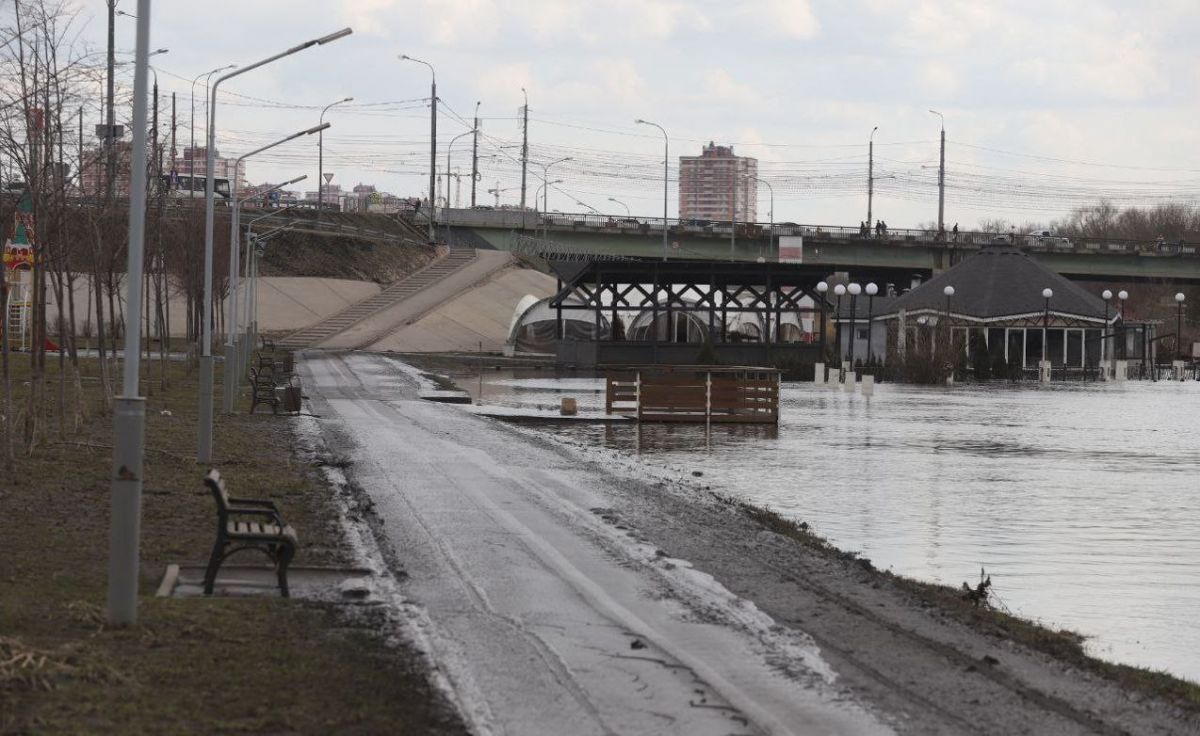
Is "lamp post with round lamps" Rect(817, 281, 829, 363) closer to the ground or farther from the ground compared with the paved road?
farther from the ground

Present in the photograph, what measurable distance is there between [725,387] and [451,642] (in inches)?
1052

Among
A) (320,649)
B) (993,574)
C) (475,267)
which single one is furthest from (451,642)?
(475,267)

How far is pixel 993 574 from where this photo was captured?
14.8 meters

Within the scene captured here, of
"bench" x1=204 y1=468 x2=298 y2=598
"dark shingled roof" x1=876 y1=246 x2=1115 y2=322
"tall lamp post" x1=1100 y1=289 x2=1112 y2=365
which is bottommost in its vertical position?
"bench" x1=204 y1=468 x2=298 y2=598

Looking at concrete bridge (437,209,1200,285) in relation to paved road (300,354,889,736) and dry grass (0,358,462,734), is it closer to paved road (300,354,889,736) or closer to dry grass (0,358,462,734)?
paved road (300,354,889,736)

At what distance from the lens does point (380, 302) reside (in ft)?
330

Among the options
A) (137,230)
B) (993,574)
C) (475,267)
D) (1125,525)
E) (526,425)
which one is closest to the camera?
(137,230)

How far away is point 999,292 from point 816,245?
27.8 metres

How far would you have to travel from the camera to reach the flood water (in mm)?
13547

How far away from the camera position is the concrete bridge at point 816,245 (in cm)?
10919

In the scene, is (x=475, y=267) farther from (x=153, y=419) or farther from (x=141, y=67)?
(x=141, y=67)

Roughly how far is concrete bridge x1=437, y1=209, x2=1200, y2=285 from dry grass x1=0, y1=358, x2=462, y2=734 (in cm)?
9370

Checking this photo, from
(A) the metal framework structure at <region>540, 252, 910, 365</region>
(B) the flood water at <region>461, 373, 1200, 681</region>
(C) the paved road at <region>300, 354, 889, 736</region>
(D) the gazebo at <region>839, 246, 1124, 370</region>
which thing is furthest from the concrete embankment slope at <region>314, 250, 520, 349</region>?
(C) the paved road at <region>300, 354, 889, 736</region>

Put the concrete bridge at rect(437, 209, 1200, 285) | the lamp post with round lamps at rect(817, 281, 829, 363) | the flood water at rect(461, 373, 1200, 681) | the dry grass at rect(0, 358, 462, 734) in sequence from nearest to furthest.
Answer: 1. the dry grass at rect(0, 358, 462, 734)
2. the flood water at rect(461, 373, 1200, 681)
3. the lamp post with round lamps at rect(817, 281, 829, 363)
4. the concrete bridge at rect(437, 209, 1200, 285)
